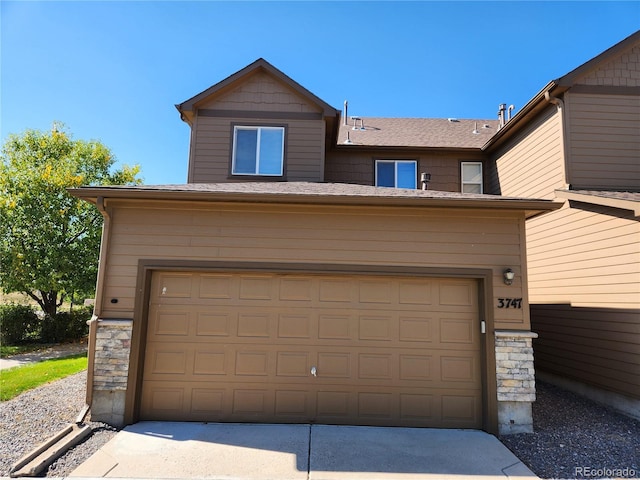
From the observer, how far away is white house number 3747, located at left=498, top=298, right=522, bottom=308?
5.28 m

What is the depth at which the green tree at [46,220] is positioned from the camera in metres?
11.8

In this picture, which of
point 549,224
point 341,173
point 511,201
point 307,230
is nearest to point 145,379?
point 307,230

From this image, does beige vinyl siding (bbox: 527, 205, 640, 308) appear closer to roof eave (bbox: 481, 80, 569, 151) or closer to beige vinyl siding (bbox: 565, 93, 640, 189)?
beige vinyl siding (bbox: 565, 93, 640, 189)

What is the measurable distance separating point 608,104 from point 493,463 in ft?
25.4

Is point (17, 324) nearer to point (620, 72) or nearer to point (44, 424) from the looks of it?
point (44, 424)

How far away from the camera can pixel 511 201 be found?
520cm

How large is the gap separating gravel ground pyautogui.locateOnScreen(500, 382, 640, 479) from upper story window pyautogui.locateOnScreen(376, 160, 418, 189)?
6.20 metres

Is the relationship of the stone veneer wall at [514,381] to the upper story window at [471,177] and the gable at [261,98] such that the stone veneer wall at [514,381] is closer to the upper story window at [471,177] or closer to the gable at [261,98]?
the upper story window at [471,177]

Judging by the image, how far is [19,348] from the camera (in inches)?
438

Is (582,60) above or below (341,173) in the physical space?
above

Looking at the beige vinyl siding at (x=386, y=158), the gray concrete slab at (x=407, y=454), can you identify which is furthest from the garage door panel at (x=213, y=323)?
the beige vinyl siding at (x=386, y=158)

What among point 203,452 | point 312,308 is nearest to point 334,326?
point 312,308

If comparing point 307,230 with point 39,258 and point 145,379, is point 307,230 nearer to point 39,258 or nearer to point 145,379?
point 145,379

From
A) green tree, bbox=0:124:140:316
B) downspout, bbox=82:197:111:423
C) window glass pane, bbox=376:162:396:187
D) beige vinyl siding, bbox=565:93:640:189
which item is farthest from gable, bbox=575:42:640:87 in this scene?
green tree, bbox=0:124:140:316
